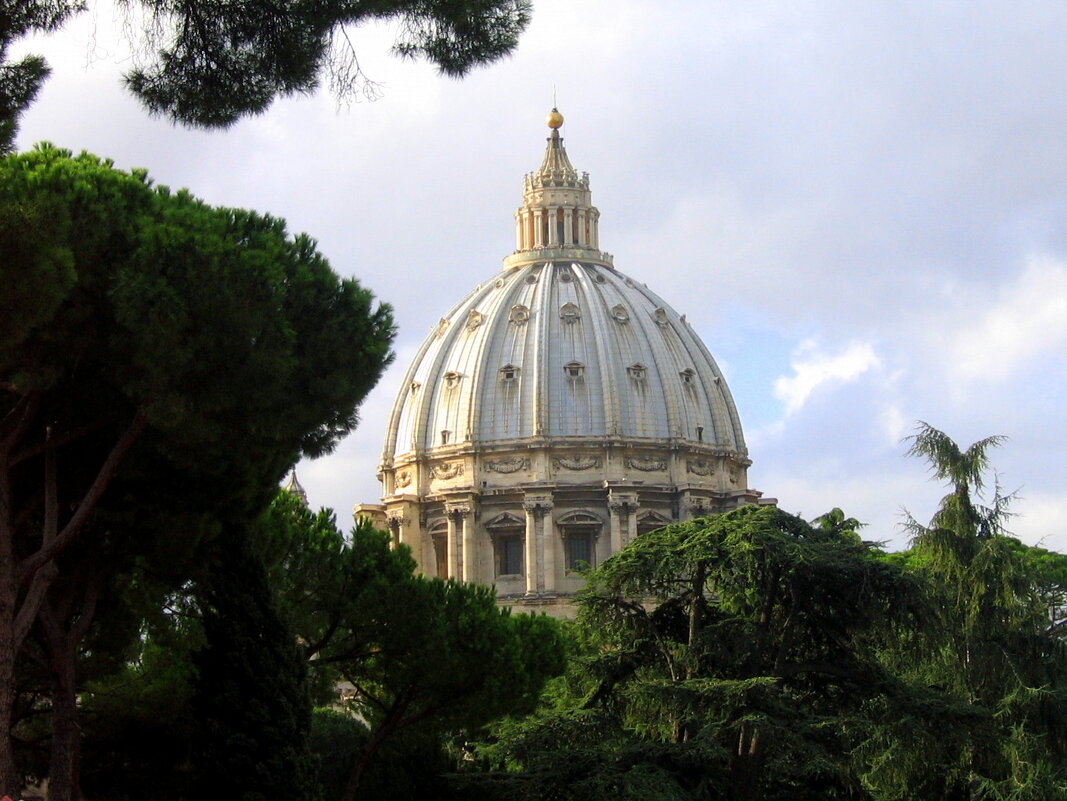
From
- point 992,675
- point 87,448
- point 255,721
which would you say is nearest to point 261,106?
point 87,448

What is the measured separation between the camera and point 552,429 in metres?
77.6

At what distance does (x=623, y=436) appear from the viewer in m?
77.1

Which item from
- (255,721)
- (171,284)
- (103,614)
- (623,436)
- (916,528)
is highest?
(623,436)

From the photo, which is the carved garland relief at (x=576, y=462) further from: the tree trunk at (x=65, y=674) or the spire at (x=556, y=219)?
the tree trunk at (x=65, y=674)

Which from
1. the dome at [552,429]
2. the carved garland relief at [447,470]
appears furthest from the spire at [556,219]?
the carved garland relief at [447,470]

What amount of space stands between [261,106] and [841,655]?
42.1ft

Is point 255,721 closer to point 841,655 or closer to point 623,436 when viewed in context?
point 841,655

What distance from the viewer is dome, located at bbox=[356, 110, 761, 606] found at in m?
75.6

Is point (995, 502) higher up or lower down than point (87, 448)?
higher up

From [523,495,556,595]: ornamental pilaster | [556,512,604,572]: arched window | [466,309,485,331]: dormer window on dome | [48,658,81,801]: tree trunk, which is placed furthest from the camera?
[466,309,485,331]: dormer window on dome

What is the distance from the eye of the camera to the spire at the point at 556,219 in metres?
84.4

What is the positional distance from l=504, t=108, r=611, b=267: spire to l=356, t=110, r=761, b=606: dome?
10cm

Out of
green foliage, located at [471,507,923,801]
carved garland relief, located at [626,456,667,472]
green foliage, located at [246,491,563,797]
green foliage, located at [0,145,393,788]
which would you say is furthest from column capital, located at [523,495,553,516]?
green foliage, located at [0,145,393,788]

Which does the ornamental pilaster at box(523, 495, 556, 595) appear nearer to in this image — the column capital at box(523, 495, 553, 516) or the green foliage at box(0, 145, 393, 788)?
the column capital at box(523, 495, 553, 516)
